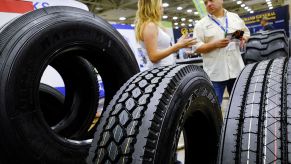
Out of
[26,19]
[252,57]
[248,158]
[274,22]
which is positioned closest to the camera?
[248,158]

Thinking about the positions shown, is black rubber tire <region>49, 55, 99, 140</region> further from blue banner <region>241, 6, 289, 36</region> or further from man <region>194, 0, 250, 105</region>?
blue banner <region>241, 6, 289, 36</region>

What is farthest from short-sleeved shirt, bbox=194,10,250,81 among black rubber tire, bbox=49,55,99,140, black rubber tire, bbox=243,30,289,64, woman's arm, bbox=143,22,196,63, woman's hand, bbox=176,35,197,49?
black rubber tire, bbox=49,55,99,140

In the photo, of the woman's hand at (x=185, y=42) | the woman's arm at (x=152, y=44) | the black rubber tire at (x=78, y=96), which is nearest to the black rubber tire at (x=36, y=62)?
the black rubber tire at (x=78, y=96)

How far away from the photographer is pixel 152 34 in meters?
2.47

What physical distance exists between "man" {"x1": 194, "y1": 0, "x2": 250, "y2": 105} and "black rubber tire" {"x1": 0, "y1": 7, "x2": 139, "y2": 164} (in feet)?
4.56

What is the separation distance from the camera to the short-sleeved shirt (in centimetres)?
289

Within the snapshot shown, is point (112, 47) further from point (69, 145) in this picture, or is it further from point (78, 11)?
point (69, 145)

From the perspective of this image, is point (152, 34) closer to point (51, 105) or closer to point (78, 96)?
point (78, 96)

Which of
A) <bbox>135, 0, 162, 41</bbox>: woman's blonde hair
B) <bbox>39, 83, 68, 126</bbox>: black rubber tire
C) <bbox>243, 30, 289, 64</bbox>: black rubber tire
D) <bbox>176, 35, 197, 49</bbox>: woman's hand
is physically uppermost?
→ <bbox>135, 0, 162, 41</bbox>: woman's blonde hair

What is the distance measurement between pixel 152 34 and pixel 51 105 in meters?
0.95

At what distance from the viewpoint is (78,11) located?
1.73m

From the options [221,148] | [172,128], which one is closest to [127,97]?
[172,128]

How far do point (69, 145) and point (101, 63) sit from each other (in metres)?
0.49

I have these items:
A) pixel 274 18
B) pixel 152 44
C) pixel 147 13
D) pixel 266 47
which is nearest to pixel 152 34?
pixel 152 44
